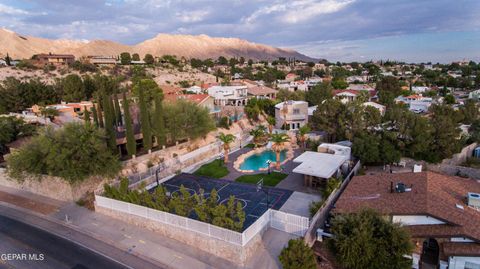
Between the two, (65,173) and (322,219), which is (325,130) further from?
(65,173)

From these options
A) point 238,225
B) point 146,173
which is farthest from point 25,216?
point 238,225

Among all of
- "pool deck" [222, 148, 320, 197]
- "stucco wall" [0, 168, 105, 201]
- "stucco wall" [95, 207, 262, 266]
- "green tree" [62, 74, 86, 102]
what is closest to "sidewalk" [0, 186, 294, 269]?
"stucco wall" [95, 207, 262, 266]

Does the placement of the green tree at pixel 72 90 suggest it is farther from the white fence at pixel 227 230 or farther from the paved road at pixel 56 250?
the white fence at pixel 227 230

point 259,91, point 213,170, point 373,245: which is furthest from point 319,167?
point 259,91

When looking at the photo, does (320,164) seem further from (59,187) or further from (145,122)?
(59,187)

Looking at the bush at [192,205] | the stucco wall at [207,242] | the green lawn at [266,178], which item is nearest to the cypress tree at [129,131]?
the bush at [192,205]

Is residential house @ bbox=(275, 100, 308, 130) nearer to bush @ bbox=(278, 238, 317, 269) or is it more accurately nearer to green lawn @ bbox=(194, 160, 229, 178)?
green lawn @ bbox=(194, 160, 229, 178)
